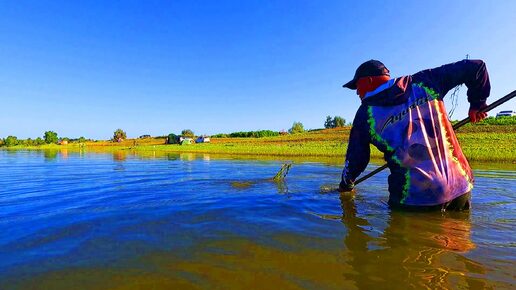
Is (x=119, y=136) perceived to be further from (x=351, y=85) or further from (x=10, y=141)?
(x=351, y=85)

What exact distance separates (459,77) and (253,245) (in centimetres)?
348

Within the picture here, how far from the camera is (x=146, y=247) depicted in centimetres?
348

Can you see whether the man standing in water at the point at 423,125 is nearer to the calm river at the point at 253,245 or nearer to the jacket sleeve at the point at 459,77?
the jacket sleeve at the point at 459,77

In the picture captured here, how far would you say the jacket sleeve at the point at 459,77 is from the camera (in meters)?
4.13

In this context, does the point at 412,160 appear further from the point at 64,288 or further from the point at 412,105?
the point at 64,288

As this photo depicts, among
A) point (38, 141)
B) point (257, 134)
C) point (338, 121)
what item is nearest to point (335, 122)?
point (338, 121)

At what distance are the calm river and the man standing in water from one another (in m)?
0.48

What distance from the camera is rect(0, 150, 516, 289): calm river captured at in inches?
105

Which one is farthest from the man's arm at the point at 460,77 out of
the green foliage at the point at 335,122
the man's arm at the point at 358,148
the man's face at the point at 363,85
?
the green foliage at the point at 335,122

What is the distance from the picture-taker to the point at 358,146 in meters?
4.65

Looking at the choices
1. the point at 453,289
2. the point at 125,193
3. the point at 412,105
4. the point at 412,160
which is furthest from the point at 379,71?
the point at 125,193

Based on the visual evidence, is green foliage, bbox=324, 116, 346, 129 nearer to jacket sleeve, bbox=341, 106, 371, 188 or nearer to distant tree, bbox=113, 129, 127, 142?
distant tree, bbox=113, 129, 127, 142

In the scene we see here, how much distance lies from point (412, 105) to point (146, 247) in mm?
3719

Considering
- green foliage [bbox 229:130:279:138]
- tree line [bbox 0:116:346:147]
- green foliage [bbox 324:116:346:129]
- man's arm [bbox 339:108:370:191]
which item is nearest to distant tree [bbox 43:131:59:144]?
tree line [bbox 0:116:346:147]
